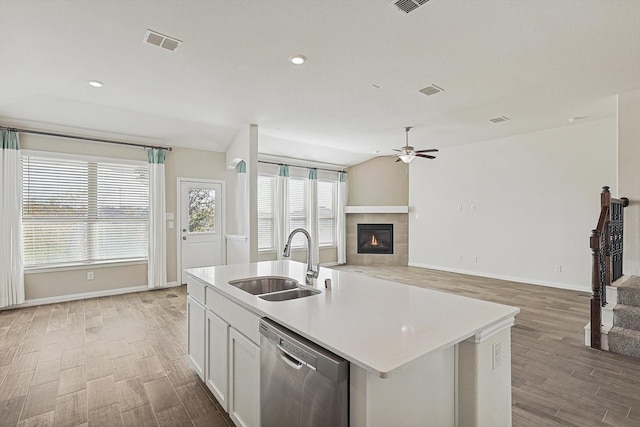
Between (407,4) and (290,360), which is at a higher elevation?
(407,4)

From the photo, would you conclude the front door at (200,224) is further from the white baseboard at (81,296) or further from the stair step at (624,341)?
the stair step at (624,341)

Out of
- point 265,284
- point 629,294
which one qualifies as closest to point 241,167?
point 265,284

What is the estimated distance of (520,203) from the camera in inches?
241

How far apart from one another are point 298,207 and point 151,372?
5.34 metres

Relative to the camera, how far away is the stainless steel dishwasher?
113cm

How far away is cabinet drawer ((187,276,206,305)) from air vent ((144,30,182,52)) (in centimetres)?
202

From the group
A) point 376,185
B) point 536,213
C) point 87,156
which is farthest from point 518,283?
point 87,156

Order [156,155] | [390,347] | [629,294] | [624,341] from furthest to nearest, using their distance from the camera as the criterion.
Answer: [156,155]
[629,294]
[624,341]
[390,347]

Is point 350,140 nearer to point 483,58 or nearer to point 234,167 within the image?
point 234,167

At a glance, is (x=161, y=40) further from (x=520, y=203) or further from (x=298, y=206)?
(x=520, y=203)

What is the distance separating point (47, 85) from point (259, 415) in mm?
4410

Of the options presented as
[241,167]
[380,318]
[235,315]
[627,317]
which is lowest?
[627,317]

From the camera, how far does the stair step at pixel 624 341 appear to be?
9.78 feet

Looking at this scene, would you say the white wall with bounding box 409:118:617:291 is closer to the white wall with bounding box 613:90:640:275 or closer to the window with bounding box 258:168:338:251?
the white wall with bounding box 613:90:640:275
